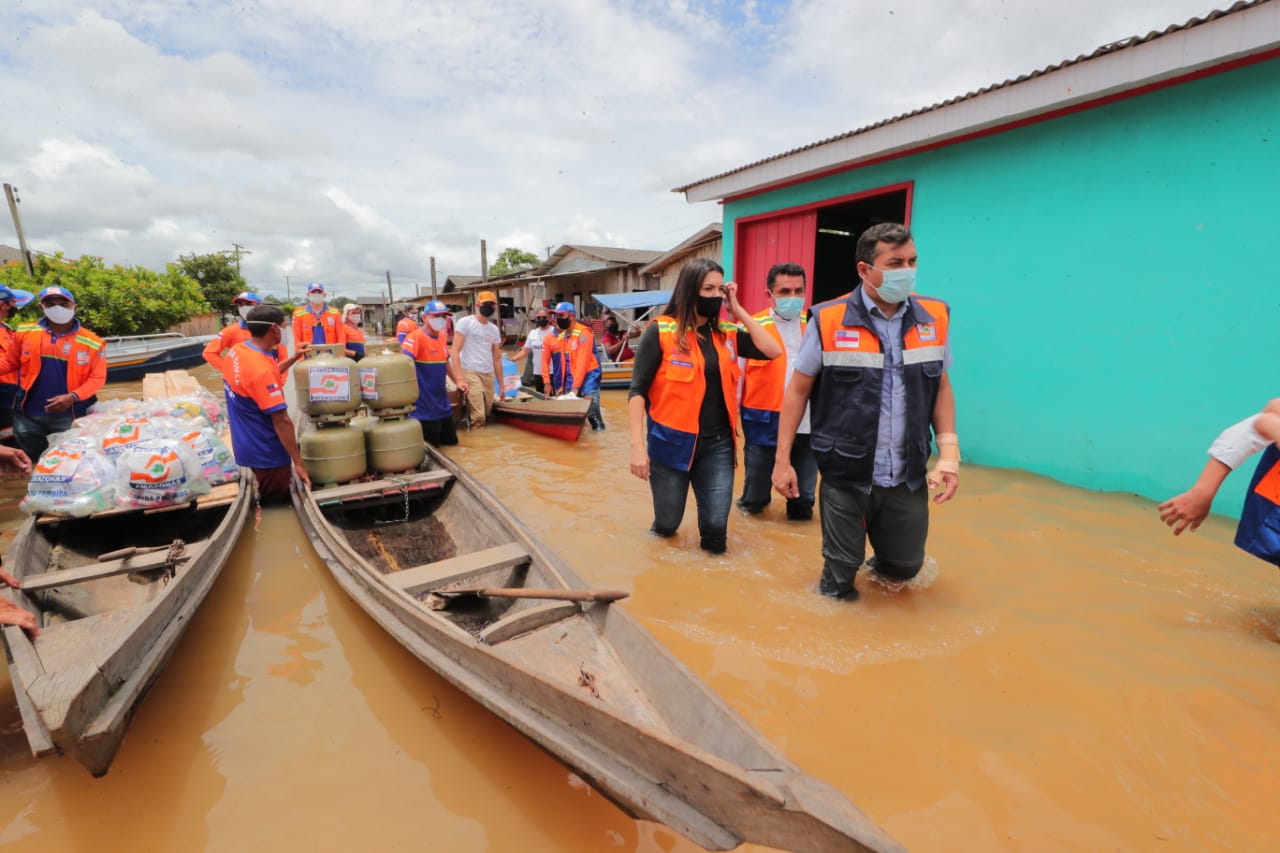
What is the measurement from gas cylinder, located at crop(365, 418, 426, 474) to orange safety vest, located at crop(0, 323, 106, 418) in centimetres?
261

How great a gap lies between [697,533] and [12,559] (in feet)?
13.5

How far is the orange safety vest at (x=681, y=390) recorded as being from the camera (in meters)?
3.51

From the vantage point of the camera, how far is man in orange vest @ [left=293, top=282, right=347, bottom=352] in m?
8.12

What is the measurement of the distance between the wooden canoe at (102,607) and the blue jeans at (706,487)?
262 centimetres

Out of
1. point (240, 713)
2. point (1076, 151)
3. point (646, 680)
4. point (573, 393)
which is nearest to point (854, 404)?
point (646, 680)

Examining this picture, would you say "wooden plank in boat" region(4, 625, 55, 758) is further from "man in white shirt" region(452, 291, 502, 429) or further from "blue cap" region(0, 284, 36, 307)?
"man in white shirt" region(452, 291, 502, 429)

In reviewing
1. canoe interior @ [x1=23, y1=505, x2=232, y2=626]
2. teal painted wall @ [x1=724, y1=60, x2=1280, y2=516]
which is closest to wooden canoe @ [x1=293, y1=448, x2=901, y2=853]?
canoe interior @ [x1=23, y1=505, x2=232, y2=626]

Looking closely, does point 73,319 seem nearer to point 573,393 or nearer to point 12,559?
point 12,559

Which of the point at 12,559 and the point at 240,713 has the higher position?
the point at 12,559

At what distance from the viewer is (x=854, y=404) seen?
2.80 m

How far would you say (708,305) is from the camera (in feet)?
11.3

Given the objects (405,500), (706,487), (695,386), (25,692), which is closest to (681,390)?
(695,386)

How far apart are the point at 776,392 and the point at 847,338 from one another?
151 cm

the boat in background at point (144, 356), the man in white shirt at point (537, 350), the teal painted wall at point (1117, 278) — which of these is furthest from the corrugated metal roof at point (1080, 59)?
the boat in background at point (144, 356)
